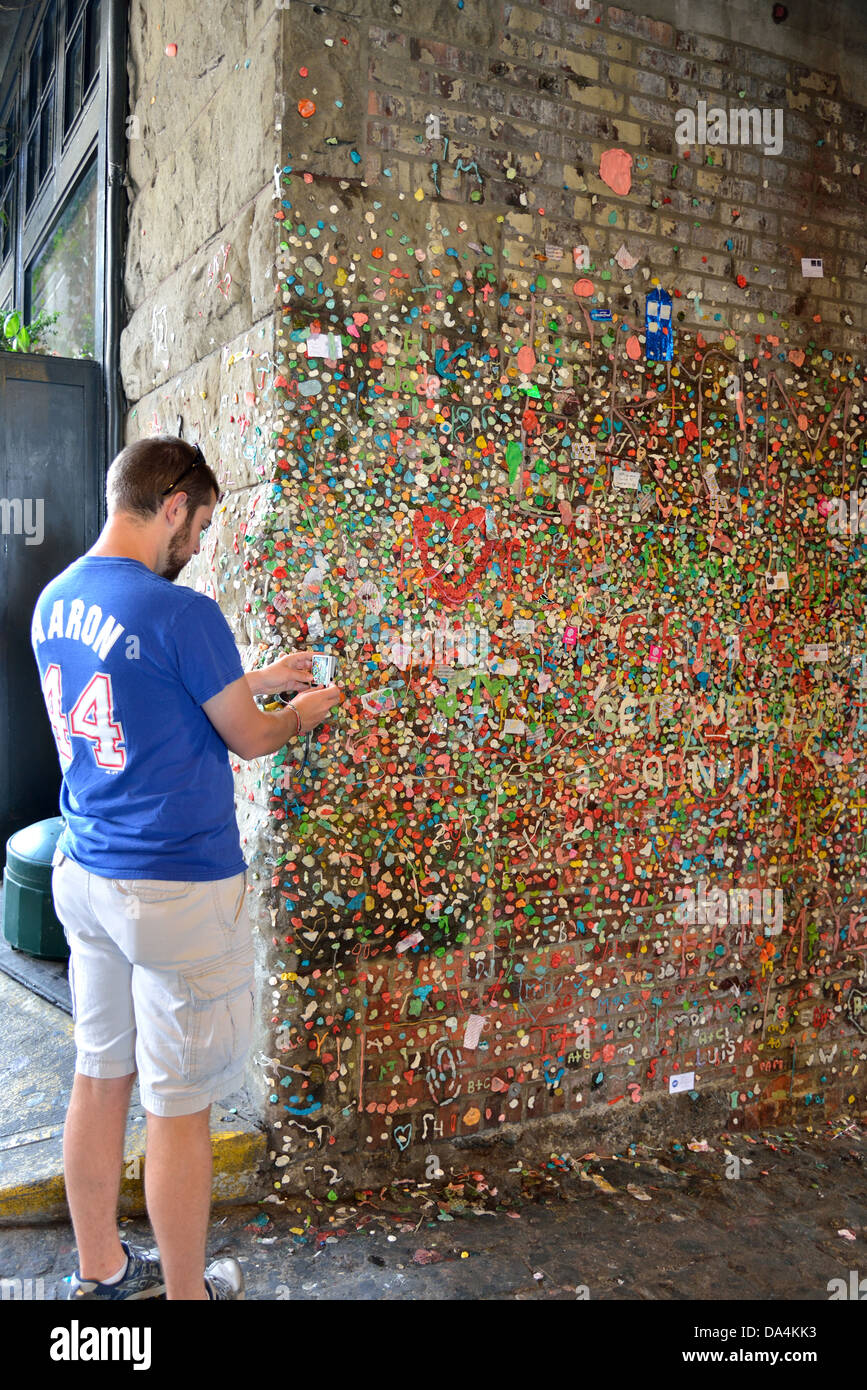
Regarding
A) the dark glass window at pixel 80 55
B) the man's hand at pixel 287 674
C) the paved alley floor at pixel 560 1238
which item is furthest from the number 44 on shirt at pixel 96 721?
the dark glass window at pixel 80 55

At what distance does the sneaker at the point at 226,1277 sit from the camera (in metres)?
2.05

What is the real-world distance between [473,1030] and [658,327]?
2260 mm

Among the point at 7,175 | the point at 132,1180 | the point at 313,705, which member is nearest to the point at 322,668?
the point at 313,705

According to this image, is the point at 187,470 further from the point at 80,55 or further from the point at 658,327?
the point at 80,55

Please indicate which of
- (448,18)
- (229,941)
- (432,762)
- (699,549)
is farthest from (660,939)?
(448,18)

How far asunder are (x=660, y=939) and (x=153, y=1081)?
1853 mm

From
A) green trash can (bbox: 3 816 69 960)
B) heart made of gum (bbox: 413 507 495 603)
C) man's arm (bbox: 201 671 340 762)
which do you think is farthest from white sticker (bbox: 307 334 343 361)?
green trash can (bbox: 3 816 69 960)

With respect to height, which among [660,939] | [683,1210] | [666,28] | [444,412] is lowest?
[683,1210]

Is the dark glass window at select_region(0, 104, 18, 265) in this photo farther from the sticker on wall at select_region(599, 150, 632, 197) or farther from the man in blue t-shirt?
the man in blue t-shirt

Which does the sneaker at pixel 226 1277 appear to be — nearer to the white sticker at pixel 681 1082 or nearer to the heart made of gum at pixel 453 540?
the white sticker at pixel 681 1082

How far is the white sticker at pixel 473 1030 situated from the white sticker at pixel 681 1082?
0.79 meters

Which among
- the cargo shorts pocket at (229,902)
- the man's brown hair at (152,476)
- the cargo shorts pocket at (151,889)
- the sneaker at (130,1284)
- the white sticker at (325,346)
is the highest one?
the white sticker at (325,346)
